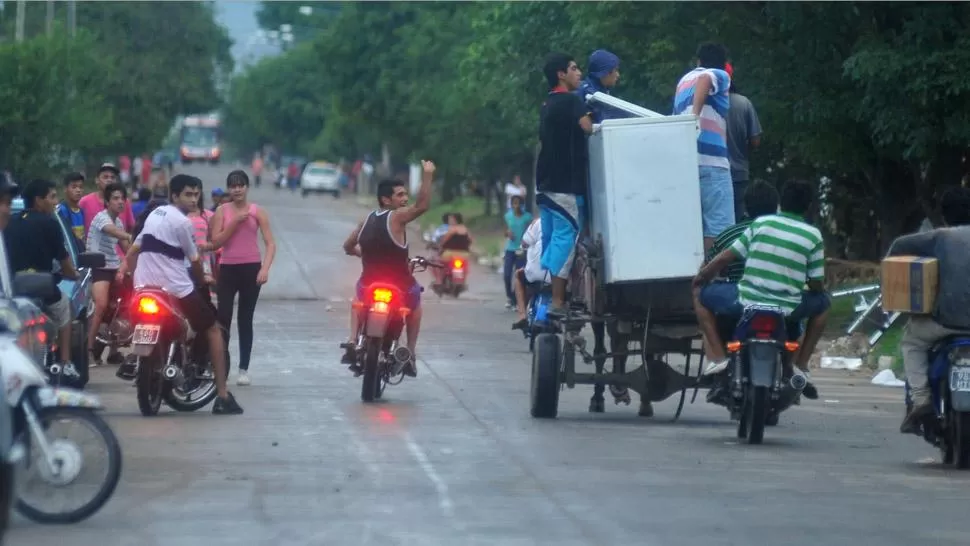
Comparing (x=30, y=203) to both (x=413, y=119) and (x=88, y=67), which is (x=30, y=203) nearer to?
(x=88, y=67)

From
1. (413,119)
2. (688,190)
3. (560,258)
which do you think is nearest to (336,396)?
(560,258)

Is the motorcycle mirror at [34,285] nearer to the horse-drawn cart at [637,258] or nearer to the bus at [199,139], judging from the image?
the horse-drawn cart at [637,258]

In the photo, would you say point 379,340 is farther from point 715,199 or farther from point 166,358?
point 715,199

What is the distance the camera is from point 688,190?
40.9 feet

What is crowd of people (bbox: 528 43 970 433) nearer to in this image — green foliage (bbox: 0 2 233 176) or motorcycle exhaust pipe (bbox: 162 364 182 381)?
motorcycle exhaust pipe (bbox: 162 364 182 381)

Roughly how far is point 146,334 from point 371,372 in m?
2.15

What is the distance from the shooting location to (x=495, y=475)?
1053 cm

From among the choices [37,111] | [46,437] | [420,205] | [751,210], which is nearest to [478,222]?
[37,111]

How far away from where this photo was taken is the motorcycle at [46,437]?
8094 mm

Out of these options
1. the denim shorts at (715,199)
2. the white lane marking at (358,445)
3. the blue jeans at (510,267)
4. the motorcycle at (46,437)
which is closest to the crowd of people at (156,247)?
the white lane marking at (358,445)

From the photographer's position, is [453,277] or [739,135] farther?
[453,277]

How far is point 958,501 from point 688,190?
10.7 ft

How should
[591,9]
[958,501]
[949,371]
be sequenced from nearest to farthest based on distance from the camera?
1. [958,501]
2. [949,371]
3. [591,9]

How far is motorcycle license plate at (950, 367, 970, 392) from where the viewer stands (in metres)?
10.8
